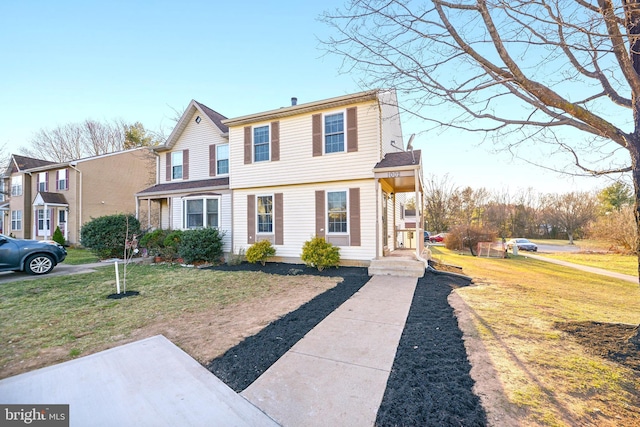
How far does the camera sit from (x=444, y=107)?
4.66m

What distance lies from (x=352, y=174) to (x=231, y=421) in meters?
8.24

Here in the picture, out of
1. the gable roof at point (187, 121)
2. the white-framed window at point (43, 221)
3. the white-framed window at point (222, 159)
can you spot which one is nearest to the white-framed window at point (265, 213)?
the white-framed window at point (222, 159)

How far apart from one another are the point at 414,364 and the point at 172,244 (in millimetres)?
11151

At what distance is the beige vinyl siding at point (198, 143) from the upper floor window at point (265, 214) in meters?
3.85

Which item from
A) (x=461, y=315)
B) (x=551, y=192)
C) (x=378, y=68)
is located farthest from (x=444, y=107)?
(x=551, y=192)

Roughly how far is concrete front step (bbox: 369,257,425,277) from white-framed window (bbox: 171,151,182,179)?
1109 cm

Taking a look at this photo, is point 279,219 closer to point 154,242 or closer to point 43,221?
point 154,242

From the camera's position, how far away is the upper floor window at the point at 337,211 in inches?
389

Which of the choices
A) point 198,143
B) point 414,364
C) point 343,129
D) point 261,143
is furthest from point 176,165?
point 414,364

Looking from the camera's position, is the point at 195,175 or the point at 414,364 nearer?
the point at 414,364

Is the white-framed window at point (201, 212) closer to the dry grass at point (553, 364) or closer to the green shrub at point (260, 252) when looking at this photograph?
the green shrub at point (260, 252)

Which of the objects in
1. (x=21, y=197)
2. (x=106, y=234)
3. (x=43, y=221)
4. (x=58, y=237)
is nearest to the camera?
(x=106, y=234)

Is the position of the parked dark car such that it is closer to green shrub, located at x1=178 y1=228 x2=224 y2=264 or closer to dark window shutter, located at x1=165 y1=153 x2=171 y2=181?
green shrub, located at x1=178 y1=228 x2=224 y2=264

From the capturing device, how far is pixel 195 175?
13.5 metres
